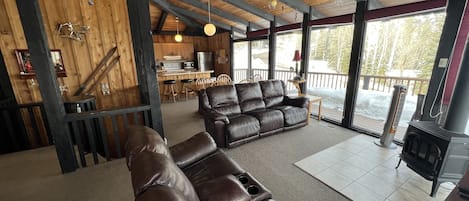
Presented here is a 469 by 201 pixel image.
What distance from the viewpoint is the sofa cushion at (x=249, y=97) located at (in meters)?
3.74

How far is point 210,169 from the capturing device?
1817 millimetres

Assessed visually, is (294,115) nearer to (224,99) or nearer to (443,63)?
(224,99)

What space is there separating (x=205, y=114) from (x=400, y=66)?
4.33 meters

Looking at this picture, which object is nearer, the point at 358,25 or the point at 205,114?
the point at 205,114

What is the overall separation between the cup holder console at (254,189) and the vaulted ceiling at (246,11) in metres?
3.58

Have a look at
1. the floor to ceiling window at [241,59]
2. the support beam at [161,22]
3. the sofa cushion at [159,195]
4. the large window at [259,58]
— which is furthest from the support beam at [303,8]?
the support beam at [161,22]

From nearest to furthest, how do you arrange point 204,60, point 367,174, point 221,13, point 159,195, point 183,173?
point 159,195
point 183,173
point 367,174
point 221,13
point 204,60

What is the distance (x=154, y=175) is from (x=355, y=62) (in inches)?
154

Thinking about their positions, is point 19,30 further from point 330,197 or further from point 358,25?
point 358,25

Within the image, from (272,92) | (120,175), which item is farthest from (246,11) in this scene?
(120,175)

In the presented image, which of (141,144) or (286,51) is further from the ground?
(286,51)

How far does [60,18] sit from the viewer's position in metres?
2.86

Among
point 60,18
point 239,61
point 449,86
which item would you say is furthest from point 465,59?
point 239,61

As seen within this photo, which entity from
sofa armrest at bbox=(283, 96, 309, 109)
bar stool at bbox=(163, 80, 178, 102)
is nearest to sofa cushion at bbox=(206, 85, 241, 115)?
sofa armrest at bbox=(283, 96, 309, 109)
